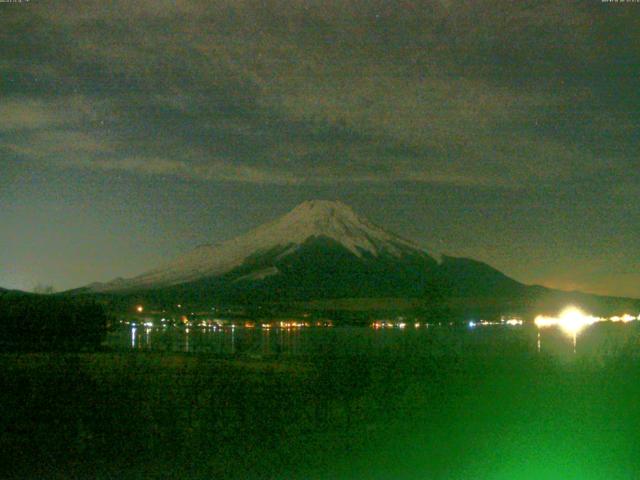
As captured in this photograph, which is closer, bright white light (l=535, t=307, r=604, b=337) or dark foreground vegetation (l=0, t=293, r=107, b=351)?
dark foreground vegetation (l=0, t=293, r=107, b=351)

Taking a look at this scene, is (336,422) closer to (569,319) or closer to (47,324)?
(47,324)

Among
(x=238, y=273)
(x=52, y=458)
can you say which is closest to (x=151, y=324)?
(x=238, y=273)

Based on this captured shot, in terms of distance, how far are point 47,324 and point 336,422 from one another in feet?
97.7

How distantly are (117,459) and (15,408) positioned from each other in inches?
119

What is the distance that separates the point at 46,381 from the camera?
48.9ft

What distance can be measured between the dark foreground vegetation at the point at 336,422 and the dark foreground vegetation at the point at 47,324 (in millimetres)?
21479

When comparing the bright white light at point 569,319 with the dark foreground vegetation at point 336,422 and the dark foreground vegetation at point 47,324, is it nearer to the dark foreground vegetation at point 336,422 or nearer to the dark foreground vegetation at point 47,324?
the dark foreground vegetation at point 47,324

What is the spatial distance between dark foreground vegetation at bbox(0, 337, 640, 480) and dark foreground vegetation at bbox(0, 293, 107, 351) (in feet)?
70.5

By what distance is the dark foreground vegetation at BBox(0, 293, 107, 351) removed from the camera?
39.0 meters

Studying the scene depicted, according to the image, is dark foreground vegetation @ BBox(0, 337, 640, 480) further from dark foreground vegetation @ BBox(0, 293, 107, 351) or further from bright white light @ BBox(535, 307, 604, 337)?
bright white light @ BBox(535, 307, 604, 337)

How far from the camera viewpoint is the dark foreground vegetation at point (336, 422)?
428 inches

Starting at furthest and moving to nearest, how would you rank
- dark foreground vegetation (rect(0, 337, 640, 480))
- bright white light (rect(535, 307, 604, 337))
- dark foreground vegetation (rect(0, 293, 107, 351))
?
1. bright white light (rect(535, 307, 604, 337))
2. dark foreground vegetation (rect(0, 293, 107, 351))
3. dark foreground vegetation (rect(0, 337, 640, 480))

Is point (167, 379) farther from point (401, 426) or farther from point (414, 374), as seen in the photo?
point (401, 426)

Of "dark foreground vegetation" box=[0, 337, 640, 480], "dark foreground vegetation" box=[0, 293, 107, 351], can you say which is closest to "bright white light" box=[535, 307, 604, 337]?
"dark foreground vegetation" box=[0, 293, 107, 351]
